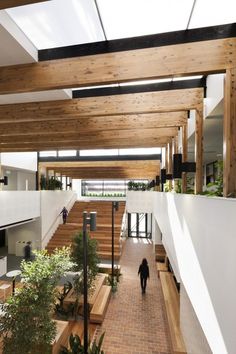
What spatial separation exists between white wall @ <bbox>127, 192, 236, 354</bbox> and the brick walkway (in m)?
2.79

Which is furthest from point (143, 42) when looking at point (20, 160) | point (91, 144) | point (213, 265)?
point (20, 160)

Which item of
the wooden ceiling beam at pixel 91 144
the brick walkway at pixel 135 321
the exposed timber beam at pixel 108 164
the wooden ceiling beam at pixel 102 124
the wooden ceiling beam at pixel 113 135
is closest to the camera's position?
the brick walkway at pixel 135 321

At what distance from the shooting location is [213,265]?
256 centimetres

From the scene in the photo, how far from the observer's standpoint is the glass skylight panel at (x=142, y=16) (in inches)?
106

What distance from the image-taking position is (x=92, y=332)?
6082mm

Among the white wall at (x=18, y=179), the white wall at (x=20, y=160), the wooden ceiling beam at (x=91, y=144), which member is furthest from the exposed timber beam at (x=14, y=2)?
the white wall at (x=18, y=179)

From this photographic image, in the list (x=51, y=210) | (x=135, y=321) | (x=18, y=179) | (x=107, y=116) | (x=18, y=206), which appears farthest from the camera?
(x=18, y=179)

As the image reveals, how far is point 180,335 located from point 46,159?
11.9m

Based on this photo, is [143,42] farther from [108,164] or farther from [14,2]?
[108,164]

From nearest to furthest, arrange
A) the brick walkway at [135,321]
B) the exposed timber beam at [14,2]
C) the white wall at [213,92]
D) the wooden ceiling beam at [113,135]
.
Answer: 1. the exposed timber beam at [14,2]
2. the white wall at [213,92]
3. the brick walkway at [135,321]
4. the wooden ceiling beam at [113,135]

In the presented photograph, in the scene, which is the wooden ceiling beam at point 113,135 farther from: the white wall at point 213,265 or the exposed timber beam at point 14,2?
the exposed timber beam at point 14,2

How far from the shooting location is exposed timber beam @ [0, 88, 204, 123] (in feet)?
15.1

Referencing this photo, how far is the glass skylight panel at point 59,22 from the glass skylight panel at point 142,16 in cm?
17

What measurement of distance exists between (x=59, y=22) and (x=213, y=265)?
354 centimetres
